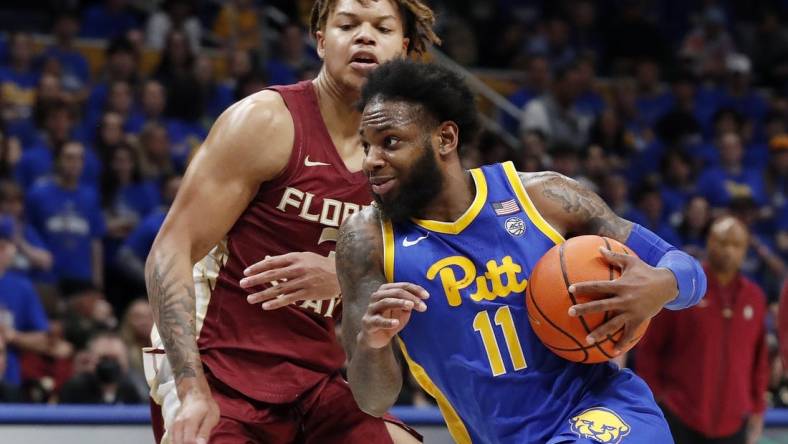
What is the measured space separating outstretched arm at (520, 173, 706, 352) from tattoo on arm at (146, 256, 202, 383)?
1.05m

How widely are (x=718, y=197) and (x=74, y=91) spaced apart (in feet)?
17.9

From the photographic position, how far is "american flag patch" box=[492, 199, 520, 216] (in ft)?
11.7

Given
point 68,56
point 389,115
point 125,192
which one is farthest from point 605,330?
point 68,56

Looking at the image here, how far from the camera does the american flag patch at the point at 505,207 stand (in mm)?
3553

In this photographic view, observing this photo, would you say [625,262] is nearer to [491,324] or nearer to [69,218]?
[491,324]

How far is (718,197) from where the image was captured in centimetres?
1086

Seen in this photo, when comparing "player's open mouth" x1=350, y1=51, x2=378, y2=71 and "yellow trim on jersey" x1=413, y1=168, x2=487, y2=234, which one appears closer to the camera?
"yellow trim on jersey" x1=413, y1=168, x2=487, y2=234

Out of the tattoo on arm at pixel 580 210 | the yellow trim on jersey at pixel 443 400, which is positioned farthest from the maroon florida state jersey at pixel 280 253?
the tattoo on arm at pixel 580 210

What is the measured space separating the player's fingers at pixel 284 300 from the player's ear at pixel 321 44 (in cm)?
83

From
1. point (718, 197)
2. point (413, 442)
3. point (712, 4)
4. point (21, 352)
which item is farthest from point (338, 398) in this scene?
point (712, 4)

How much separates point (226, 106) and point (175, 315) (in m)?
6.40

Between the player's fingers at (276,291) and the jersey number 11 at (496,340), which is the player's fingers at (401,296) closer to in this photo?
the jersey number 11 at (496,340)

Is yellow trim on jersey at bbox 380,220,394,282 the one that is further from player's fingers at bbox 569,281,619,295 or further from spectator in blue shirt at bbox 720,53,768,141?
spectator in blue shirt at bbox 720,53,768,141

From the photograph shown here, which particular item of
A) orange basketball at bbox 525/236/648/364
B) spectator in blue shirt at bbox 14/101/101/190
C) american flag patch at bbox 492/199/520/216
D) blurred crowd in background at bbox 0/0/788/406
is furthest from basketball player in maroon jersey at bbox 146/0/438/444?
spectator in blue shirt at bbox 14/101/101/190
